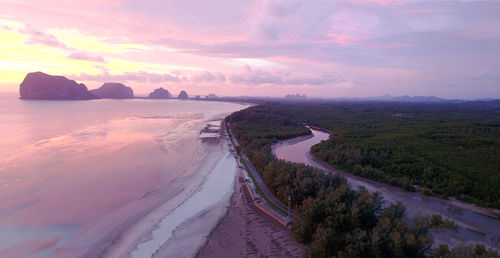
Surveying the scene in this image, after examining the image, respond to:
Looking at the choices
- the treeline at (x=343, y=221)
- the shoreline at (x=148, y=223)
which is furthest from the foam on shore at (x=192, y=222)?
the treeline at (x=343, y=221)

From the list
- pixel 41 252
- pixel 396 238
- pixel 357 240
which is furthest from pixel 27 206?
pixel 396 238

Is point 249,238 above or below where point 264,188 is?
below

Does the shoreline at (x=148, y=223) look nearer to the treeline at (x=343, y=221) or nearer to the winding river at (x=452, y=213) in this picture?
the treeline at (x=343, y=221)

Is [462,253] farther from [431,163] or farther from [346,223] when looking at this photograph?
[431,163]

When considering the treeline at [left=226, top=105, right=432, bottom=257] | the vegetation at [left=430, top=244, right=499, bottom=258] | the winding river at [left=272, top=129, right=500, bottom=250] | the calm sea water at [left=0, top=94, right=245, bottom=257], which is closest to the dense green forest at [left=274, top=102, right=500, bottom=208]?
the winding river at [left=272, top=129, right=500, bottom=250]

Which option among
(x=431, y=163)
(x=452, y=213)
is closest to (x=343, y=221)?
(x=452, y=213)

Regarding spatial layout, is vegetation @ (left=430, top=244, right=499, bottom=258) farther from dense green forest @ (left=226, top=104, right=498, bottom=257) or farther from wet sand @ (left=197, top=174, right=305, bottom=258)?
wet sand @ (left=197, top=174, right=305, bottom=258)

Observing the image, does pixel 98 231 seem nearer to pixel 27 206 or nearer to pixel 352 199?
pixel 27 206
